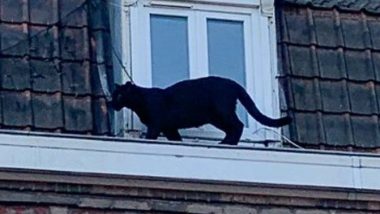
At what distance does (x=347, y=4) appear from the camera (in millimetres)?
16594

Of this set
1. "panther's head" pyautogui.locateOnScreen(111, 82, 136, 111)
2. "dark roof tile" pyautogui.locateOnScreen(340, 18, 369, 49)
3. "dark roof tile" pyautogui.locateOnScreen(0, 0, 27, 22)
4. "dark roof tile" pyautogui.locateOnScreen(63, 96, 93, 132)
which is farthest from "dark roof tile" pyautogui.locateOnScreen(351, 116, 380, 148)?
"dark roof tile" pyautogui.locateOnScreen(0, 0, 27, 22)

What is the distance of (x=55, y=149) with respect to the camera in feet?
48.6

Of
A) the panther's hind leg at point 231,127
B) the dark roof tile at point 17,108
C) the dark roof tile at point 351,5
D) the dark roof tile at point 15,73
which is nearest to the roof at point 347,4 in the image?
the dark roof tile at point 351,5

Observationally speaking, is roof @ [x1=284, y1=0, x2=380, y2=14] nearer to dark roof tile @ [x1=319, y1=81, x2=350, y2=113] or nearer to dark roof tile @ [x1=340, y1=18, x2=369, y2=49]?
dark roof tile @ [x1=340, y1=18, x2=369, y2=49]

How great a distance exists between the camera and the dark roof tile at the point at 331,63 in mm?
16172

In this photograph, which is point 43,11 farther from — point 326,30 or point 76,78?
point 326,30

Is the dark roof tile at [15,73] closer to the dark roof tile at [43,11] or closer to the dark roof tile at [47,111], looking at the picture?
the dark roof tile at [47,111]

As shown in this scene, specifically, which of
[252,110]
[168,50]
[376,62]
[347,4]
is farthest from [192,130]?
[347,4]

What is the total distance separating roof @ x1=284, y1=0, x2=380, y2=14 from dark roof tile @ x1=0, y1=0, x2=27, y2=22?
1897 millimetres

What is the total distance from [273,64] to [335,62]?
0.50m

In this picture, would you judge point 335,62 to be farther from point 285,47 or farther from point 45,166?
point 45,166

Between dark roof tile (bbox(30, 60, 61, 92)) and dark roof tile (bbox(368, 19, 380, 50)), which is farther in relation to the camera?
dark roof tile (bbox(368, 19, 380, 50))

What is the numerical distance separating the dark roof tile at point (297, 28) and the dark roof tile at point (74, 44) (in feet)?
4.81

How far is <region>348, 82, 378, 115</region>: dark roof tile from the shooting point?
16.1m
